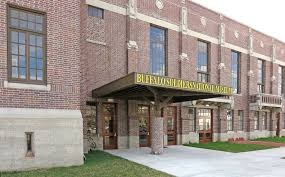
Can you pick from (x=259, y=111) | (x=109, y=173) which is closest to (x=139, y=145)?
(x=109, y=173)

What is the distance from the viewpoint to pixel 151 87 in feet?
48.5

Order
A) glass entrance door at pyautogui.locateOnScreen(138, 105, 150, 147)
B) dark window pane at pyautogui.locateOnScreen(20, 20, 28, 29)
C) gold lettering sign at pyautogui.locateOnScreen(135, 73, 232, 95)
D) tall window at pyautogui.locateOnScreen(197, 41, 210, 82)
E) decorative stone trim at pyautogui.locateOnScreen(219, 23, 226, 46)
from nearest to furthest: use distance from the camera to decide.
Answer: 1. dark window pane at pyautogui.locateOnScreen(20, 20, 28, 29)
2. gold lettering sign at pyautogui.locateOnScreen(135, 73, 232, 95)
3. glass entrance door at pyautogui.locateOnScreen(138, 105, 150, 147)
4. tall window at pyautogui.locateOnScreen(197, 41, 210, 82)
5. decorative stone trim at pyautogui.locateOnScreen(219, 23, 226, 46)

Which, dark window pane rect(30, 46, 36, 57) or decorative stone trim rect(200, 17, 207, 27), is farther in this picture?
decorative stone trim rect(200, 17, 207, 27)

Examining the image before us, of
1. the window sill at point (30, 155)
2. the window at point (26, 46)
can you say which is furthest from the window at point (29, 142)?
the window at point (26, 46)

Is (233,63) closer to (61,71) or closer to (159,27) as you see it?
(159,27)

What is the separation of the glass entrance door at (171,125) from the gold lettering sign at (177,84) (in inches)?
221

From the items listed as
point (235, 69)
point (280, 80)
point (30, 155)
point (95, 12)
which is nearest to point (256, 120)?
point (235, 69)

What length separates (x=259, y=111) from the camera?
30.8m

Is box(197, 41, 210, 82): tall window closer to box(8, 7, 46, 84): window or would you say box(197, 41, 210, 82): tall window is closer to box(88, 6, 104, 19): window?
box(88, 6, 104, 19): window

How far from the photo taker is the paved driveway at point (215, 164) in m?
11.7

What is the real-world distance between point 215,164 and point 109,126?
23.1 feet

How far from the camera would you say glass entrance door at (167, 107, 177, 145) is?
21.6 metres

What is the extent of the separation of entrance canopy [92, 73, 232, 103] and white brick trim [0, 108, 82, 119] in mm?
2704

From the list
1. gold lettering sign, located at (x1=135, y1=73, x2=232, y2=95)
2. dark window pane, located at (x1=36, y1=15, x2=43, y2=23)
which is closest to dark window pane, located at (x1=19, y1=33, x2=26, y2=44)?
dark window pane, located at (x1=36, y1=15, x2=43, y2=23)
